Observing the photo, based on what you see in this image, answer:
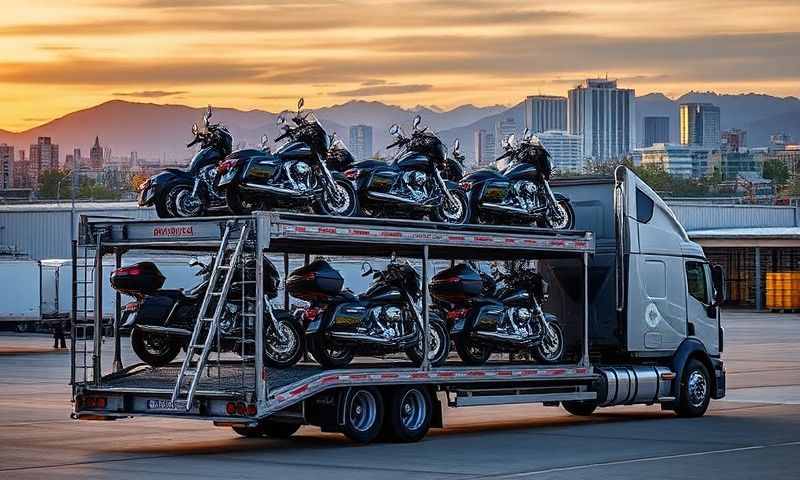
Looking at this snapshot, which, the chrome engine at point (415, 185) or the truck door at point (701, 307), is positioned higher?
the chrome engine at point (415, 185)

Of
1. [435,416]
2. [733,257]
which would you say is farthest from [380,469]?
[733,257]

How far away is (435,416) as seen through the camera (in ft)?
72.0

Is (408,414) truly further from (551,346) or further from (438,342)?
(551,346)

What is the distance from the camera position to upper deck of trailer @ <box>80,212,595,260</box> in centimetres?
1948

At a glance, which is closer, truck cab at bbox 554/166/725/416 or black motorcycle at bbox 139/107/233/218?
black motorcycle at bbox 139/107/233/218

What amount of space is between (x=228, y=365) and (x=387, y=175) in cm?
380

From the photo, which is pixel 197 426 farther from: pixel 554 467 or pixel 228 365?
pixel 554 467

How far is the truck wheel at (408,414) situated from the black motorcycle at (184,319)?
1362 mm

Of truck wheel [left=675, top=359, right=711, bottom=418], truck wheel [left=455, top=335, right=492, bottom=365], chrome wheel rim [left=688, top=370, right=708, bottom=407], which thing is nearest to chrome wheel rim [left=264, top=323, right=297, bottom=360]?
truck wheel [left=455, top=335, right=492, bottom=365]

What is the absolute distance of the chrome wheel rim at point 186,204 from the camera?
21.6 meters

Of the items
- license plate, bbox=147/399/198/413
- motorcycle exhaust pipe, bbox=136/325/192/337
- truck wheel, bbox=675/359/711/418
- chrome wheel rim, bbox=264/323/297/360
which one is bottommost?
truck wheel, bbox=675/359/711/418

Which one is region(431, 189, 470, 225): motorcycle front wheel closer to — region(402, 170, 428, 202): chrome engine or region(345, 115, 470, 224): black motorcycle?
region(345, 115, 470, 224): black motorcycle

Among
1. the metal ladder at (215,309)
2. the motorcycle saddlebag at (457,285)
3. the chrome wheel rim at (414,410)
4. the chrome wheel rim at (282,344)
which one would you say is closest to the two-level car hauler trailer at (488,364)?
the chrome wheel rim at (414,410)

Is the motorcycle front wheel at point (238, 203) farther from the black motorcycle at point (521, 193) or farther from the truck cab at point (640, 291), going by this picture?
the truck cab at point (640, 291)
